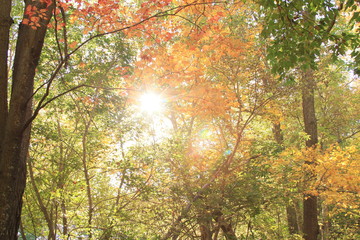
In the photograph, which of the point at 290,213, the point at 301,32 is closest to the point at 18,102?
the point at 301,32

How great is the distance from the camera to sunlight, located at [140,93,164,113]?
22.7ft

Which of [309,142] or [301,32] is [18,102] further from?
[309,142]

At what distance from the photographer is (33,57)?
281cm

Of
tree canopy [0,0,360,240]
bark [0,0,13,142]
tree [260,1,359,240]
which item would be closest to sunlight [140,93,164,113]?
tree canopy [0,0,360,240]

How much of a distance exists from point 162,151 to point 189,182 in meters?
0.96

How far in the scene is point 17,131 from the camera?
2.57 m

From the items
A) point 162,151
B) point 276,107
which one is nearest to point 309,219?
point 276,107

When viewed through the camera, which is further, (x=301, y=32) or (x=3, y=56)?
(x=301, y=32)

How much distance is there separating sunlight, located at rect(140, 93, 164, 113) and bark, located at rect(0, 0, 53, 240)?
13.3ft

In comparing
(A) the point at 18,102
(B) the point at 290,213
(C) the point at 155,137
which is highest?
(C) the point at 155,137

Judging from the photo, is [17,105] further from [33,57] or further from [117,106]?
[117,106]

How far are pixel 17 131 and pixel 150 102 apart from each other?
4555 millimetres

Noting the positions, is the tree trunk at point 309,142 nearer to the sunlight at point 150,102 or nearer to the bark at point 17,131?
the sunlight at point 150,102

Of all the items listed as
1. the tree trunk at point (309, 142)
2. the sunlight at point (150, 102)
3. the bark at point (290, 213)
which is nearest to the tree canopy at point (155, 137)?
the sunlight at point (150, 102)
